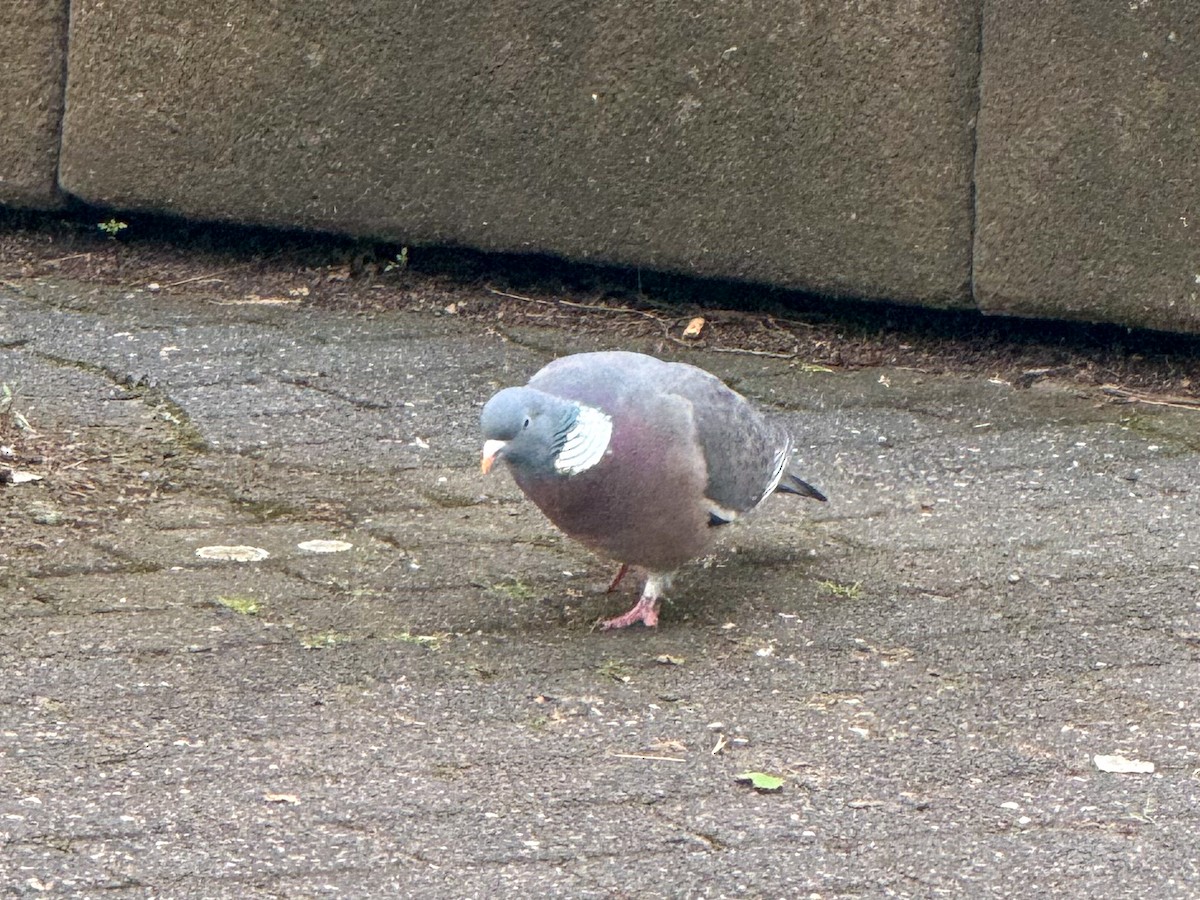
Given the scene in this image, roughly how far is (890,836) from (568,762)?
48 cm

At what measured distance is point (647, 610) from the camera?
125 inches

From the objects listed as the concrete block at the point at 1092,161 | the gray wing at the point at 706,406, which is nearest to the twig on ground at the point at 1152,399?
the concrete block at the point at 1092,161

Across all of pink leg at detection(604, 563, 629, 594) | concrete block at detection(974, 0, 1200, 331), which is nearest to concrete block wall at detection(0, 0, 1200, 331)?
concrete block at detection(974, 0, 1200, 331)

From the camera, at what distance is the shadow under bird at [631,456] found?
291 centimetres

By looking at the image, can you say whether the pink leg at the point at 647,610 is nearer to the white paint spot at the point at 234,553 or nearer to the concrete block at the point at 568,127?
the white paint spot at the point at 234,553

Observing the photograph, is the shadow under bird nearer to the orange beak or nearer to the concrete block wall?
the orange beak

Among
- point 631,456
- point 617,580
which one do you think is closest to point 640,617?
point 617,580

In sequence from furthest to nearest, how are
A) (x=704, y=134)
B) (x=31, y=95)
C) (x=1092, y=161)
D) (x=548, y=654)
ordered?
(x=31, y=95)
(x=704, y=134)
(x=1092, y=161)
(x=548, y=654)

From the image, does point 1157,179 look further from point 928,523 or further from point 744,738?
point 744,738

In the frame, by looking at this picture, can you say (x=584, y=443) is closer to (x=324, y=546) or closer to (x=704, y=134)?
(x=324, y=546)

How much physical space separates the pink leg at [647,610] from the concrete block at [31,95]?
268 centimetres

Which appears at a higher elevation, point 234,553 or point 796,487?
point 796,487

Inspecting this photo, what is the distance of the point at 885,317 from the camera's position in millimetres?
4844

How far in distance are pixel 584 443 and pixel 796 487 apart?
0.74m
